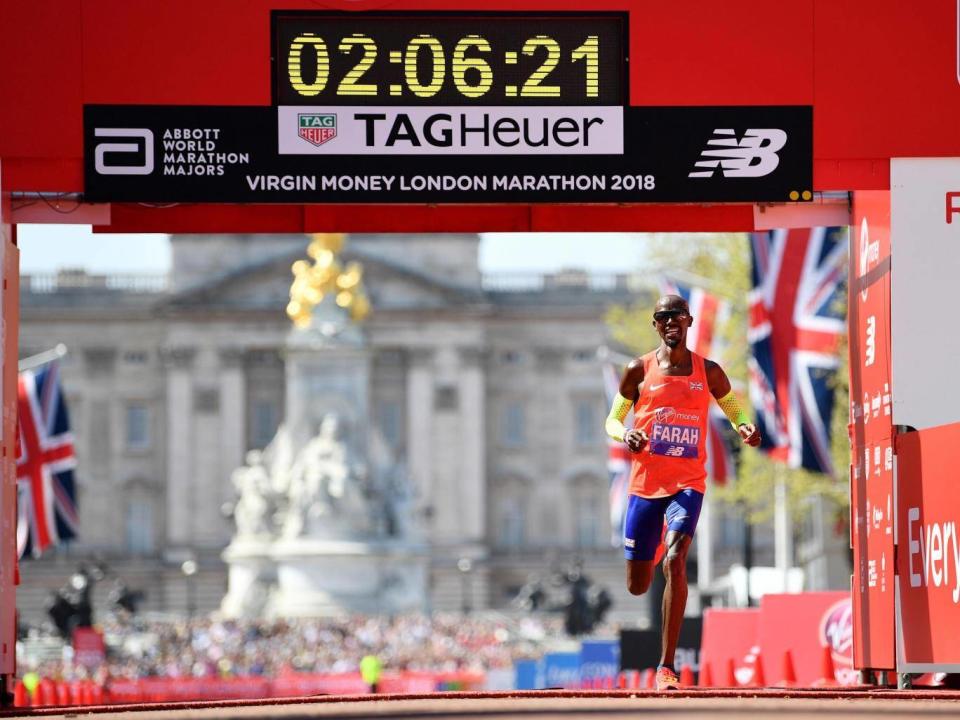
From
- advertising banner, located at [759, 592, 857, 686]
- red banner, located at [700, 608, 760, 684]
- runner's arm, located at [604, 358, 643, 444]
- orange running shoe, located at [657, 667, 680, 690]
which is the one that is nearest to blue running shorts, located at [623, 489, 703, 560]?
runner's arm, located at [604, 358, 643, 444]

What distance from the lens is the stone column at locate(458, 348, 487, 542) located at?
124312 mm

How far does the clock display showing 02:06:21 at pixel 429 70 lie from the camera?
17047mm

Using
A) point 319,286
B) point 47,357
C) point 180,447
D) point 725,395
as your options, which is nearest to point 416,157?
point 725,395

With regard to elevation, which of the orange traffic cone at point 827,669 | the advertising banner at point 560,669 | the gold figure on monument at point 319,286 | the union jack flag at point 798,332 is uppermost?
the gold figure on monument at point 319,286

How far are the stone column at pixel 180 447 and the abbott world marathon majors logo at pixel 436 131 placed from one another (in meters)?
107

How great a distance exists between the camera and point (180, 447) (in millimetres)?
125000

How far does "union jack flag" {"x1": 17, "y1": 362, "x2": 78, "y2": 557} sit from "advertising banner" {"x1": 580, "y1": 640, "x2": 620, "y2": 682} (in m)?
9.71

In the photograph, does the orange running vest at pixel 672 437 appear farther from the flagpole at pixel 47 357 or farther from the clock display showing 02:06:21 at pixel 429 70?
the flagpole at pixel 47 357

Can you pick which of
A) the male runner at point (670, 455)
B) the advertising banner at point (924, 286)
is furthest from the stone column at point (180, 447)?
the male runner at point (670, 455)

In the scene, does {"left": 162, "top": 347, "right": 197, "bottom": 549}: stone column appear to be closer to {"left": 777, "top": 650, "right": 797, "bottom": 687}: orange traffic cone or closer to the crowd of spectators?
the crowd of spectators

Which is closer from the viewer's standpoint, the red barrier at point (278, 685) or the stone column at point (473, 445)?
the red barrier at point (278, 685)

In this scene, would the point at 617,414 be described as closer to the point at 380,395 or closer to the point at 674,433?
the point at 674,433

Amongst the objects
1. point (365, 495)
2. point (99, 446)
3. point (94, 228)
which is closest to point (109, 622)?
point (365, 495)

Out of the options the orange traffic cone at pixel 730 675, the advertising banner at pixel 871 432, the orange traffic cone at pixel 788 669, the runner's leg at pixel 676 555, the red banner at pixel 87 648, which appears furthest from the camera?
the red banner at pixel 87 648
